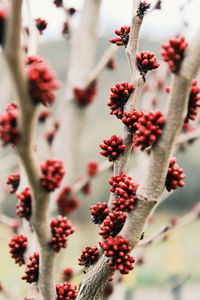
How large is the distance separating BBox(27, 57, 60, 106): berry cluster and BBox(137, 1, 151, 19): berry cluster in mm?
866

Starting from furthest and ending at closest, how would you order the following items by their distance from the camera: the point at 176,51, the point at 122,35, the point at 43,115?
the point at 43,115
the point at 122,35
the point at 176,51

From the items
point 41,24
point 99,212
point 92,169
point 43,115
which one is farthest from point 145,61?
point 43,115

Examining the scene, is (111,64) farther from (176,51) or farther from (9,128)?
(9,128)

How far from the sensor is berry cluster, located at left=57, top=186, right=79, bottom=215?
3.33 meters

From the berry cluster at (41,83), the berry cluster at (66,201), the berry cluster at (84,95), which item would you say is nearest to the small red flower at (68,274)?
the berry cluster at (66,201)

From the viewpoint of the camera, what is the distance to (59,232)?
4.29 ft

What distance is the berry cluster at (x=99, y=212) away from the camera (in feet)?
5.29

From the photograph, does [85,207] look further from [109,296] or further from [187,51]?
[187,51]

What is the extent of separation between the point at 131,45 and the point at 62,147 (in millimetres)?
2044

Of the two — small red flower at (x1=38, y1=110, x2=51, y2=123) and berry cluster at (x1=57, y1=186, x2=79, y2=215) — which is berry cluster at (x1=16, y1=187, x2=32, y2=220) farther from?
small red flower at (x1=38, y1=110, x2=51, y2=123)

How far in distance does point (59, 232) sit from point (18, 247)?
0.51 metres

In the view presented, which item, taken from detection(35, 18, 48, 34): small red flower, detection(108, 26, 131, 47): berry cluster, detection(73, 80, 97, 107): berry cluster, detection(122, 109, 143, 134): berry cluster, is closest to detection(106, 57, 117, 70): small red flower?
detection(73, 80, 97, 107): berry cluster

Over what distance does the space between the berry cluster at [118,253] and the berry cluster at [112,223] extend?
2.3 inches

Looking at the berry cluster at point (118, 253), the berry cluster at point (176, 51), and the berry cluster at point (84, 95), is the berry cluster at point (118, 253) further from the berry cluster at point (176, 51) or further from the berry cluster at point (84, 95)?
the berry cluster at point (84, 95)
